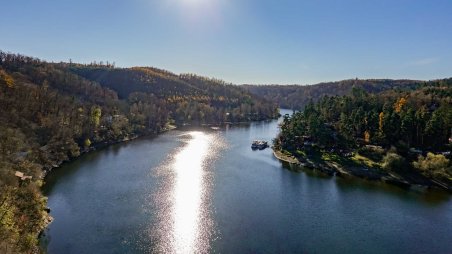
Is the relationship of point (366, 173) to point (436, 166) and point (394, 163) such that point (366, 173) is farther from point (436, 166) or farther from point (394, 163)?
point (436, 166)

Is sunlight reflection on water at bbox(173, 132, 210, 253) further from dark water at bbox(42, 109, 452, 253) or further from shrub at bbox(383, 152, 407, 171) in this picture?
shrub at bbox(383, 152, 407, 171)

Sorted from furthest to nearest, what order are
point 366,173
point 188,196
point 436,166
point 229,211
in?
point 366,173 → point 436,166 → point 188,196 → point 229,211

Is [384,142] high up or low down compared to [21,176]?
up

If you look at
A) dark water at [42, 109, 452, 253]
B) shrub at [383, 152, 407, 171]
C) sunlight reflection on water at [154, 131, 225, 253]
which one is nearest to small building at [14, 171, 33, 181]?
dark water at [42, 109, 452, 253]

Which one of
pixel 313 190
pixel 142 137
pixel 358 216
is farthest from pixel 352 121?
pixel 142 137

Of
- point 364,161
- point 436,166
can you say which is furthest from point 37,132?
point 436,166

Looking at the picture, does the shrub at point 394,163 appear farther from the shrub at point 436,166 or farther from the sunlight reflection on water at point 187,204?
the sunlight reflection on water at point 187,204

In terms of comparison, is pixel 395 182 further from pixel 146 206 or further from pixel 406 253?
pixel 146 206
